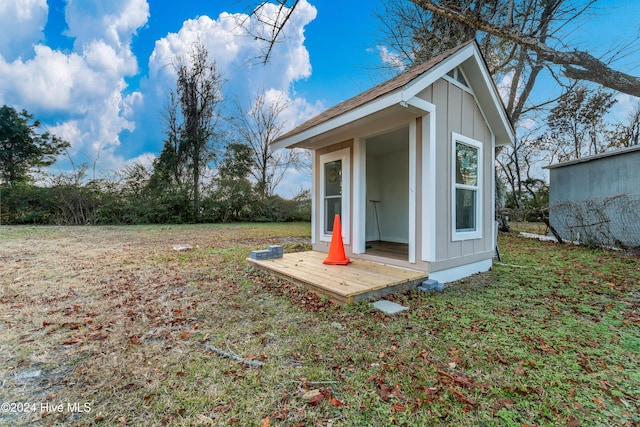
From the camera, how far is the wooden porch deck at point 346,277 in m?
3.20

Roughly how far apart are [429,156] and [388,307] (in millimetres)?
2139

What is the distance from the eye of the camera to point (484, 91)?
15.0ft

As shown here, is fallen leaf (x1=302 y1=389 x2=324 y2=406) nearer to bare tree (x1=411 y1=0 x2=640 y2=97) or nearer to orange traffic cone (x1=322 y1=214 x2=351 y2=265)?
orange traffic cone (x1=322 y1=214 x2=351 y2=265)

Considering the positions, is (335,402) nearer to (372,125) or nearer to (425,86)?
(425,86)

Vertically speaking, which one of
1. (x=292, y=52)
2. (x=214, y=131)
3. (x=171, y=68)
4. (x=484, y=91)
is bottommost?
(x=484, y=91)

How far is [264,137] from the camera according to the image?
56.7 feet

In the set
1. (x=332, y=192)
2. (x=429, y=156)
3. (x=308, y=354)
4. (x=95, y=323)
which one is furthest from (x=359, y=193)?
(x=95, y=323)

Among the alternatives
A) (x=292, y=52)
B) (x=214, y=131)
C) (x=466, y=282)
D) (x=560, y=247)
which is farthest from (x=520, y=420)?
(x=214, y=131)

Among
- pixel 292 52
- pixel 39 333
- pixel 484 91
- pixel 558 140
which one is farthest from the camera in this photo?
pixel 558 140

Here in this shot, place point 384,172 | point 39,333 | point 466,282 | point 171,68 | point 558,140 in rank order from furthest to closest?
point 171,68
point 558,140
point 384,172
point 466,282
point 39,333

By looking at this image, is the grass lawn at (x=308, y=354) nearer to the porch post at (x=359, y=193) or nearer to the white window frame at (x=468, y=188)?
the white window frame at (x=468, y=188)

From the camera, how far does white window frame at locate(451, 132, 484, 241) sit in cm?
412

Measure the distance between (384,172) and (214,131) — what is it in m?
12.3

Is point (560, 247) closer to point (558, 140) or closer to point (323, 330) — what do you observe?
point (323, 330)
